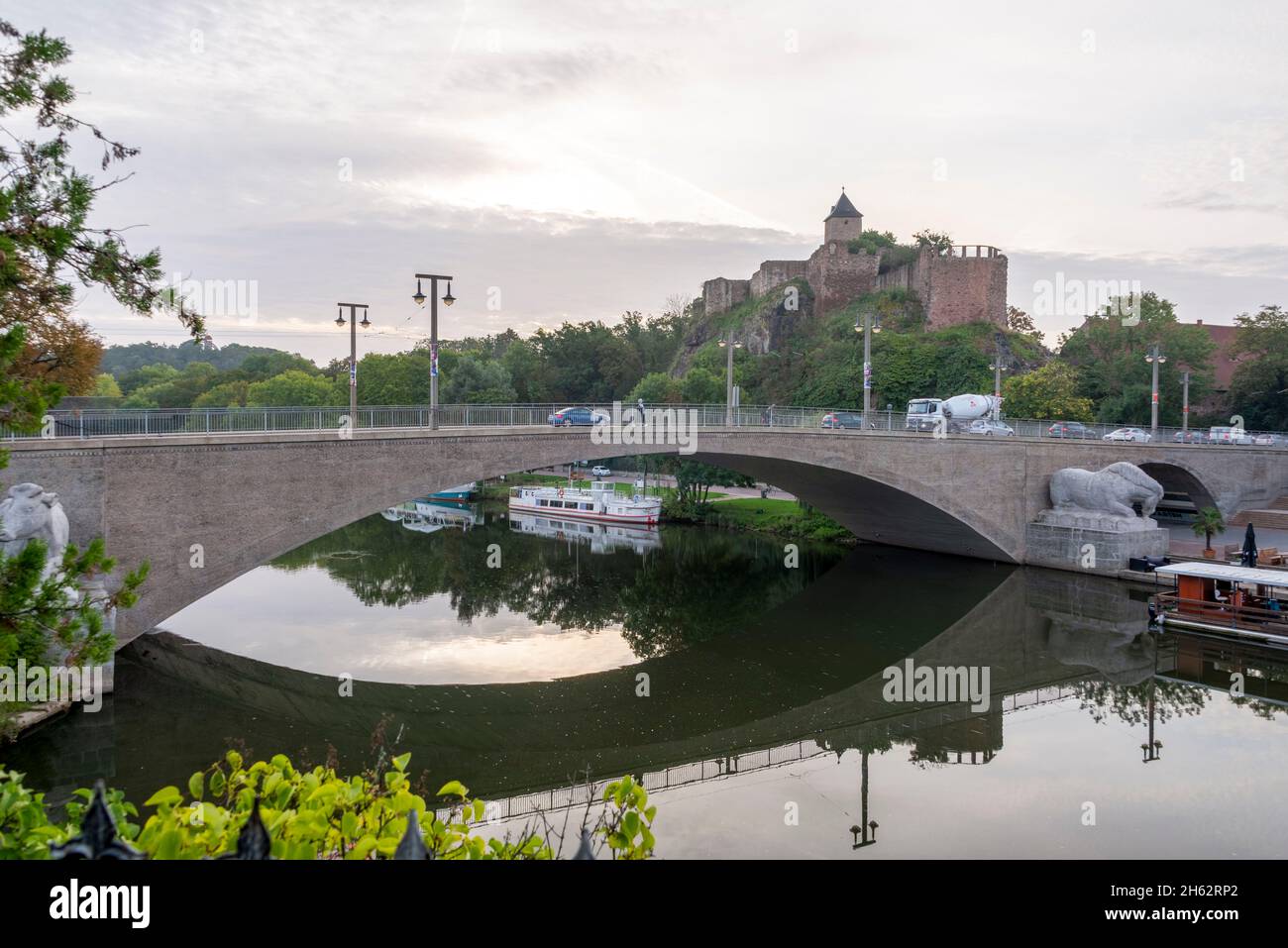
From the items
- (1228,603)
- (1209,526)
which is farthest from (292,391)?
(1228,603)

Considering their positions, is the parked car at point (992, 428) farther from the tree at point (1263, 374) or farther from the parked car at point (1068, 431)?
the tree at point (1263, 374)

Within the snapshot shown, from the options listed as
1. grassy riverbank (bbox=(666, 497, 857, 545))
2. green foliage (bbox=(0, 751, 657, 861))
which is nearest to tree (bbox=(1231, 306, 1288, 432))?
grassy riverbank (bbox=(666, 497, 857, 545))

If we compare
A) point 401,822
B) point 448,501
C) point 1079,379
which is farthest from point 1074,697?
point 448,501

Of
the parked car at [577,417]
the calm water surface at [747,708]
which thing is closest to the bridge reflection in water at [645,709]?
the calm water surface at [747,708]

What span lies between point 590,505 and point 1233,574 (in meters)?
29.2

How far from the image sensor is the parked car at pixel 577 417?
24969 millimetres

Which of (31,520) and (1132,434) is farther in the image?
(1132,434)

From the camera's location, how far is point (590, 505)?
45.7m

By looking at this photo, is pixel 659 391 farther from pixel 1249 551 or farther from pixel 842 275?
pixel 1249 551

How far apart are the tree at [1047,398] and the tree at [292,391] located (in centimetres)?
3840

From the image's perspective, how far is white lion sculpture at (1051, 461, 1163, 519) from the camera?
100 ft
